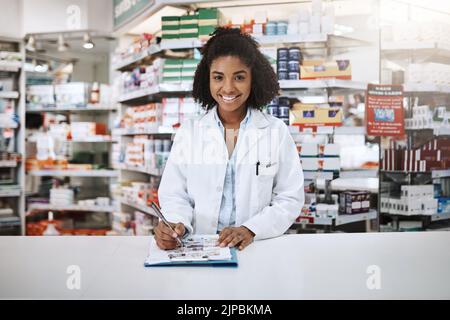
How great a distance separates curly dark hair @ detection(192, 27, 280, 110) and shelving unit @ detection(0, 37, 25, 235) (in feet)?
10.0

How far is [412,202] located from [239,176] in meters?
2.25

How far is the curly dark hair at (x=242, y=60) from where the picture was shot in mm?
1518

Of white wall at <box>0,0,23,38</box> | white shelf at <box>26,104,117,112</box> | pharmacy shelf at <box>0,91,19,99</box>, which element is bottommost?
white shelf at <box>26,104,117,112</box>

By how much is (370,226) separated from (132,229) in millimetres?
1995

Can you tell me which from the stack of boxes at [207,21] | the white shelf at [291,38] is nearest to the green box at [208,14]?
the stack of boxes at [207,21]

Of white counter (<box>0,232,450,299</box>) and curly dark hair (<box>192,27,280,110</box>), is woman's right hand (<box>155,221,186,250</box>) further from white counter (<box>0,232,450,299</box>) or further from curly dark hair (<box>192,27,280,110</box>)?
curly dark hair (<box>192,27,280,110</box>)

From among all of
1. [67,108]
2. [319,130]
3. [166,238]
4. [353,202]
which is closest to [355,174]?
[353,202]

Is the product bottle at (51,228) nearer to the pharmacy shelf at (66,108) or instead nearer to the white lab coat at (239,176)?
the pharmacy shelf at (66,108)

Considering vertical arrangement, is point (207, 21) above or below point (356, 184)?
above

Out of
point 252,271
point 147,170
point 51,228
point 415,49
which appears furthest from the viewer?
point 51,228

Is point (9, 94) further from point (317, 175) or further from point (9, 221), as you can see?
point (317, 175)

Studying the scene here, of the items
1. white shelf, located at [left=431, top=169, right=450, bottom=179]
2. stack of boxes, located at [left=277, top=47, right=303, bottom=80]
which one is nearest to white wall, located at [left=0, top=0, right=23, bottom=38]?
stack of boxes, located at [left=277, top=47, right=303, bottom=80]

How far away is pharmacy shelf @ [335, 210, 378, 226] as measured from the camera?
9.54 ft

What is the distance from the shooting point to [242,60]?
59.3 inches
